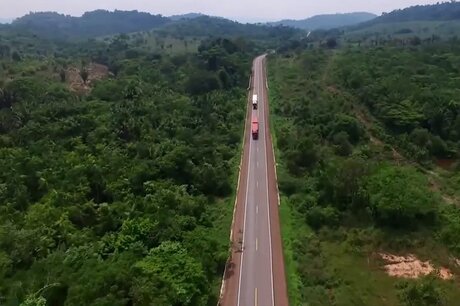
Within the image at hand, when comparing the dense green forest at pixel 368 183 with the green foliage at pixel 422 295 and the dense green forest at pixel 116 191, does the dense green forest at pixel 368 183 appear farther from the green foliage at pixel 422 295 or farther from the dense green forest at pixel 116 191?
the dense green forest at pixel 116 191

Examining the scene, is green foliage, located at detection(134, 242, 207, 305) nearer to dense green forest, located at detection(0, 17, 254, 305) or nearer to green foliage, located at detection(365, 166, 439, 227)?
dense green forest, located at detection(0, 17, 254, 305)

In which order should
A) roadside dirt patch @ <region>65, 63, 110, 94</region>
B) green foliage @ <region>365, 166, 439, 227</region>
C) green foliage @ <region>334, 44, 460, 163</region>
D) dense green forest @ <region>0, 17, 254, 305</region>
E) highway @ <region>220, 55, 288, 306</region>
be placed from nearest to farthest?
dense green forest @ <region>0, 17, 254, 305</region> → highway @ <region>220, 55, 288, 306</region> → green foliage @ <region>365, 166, 439, 227</region> → green foliage @ <region>334, 44, 460, 163</region> → roadside dirt patch @ <region>65, 63, 110, 94</region>

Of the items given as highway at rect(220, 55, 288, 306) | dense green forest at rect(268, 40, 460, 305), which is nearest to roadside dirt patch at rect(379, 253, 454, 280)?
dense green forest at rect(268, 40, 460, 305)

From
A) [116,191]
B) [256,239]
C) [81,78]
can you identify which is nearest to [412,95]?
[256,239]

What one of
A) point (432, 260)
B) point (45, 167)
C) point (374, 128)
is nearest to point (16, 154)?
point (45, 167)

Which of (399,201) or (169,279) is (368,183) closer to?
(399,201)

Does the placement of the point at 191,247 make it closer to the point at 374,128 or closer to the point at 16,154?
the point at 16,154
